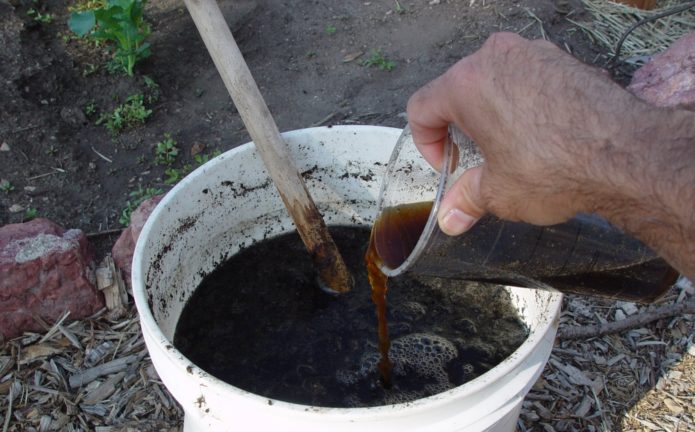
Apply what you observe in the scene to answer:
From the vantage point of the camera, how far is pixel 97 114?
312 cm

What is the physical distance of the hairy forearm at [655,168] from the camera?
0.98 m

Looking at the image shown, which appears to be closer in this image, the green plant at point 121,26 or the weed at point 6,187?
the weed at point 6,187

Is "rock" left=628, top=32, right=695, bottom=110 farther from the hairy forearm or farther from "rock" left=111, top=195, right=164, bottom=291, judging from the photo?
"rock" left=111, top=195, right=164, bottom=291

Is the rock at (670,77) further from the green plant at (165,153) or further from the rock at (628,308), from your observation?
the green plant at (165,153)

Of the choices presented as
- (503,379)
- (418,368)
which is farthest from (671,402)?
(503,379)

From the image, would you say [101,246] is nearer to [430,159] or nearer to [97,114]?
[97,114]

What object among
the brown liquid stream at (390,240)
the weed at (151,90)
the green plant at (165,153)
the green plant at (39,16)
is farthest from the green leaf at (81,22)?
the brown liquid stream at (390,240)

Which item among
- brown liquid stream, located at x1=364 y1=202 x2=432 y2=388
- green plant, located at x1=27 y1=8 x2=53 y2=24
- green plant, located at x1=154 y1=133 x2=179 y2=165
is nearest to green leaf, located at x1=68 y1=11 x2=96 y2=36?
green plant, located at x1=27 y1=8 x2=53 y2=24

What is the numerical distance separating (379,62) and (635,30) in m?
1.41

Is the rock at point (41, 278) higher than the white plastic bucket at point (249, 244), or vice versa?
the white plastic bucket at point (249, 244)

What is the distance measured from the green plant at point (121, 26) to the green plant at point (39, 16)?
0.41 meters

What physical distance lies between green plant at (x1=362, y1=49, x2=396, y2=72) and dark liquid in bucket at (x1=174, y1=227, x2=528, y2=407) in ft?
5.57

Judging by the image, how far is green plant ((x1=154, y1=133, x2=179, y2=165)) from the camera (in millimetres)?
2895

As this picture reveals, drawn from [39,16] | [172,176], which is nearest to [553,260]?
[172,176]
